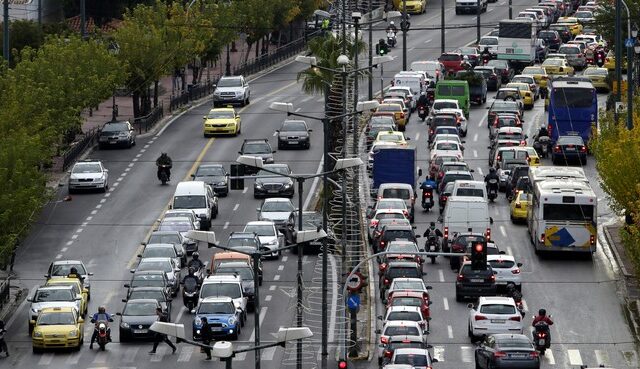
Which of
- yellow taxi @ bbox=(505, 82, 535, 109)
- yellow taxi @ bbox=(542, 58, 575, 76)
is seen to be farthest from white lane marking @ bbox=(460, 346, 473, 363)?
yellow taxi @ bbox=(542, 58, 575, 76)

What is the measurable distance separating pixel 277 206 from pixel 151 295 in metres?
16.6

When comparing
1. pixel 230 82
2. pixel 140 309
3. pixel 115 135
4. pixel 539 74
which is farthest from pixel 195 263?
pixel 539 74

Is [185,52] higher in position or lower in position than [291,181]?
higher

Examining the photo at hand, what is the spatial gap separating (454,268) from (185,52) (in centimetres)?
4340

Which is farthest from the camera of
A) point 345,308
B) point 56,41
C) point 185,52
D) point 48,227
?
point 185,52

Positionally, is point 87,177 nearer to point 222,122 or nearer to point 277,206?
point 277,206

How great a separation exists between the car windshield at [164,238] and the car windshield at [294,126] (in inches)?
1013

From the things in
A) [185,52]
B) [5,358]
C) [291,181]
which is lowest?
[5,358]

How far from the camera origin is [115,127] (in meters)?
105

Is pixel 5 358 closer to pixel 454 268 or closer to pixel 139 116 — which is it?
pixel 454 268

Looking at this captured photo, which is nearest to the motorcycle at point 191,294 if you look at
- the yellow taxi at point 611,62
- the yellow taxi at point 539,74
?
the yellow taxi at point 539,74

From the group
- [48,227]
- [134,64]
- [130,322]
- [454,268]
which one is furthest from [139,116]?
[130,322]

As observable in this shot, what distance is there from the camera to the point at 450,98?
11388cm

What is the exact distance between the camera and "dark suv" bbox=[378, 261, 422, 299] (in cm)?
7469
